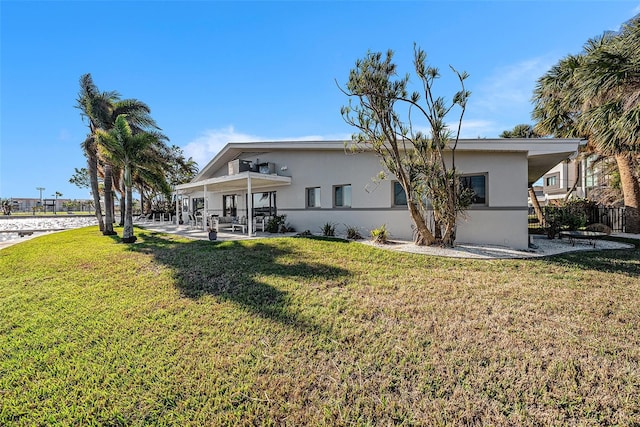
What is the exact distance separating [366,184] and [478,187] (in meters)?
4.21

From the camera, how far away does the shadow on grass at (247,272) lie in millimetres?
5566

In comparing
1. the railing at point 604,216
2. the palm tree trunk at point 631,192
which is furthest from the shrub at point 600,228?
the palm tree trunk at point 631,192

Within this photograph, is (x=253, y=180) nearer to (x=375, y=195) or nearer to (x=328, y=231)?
(x=328, y=231)

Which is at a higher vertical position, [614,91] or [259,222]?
[614,91]

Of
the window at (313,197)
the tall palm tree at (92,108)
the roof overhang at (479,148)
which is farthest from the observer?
the tall palm tree at (92,108)

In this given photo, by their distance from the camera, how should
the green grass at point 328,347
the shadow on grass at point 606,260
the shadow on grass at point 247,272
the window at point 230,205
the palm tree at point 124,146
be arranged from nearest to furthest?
the green grass at point 328,347
the shadow on grass at point 247,272
the shadow on grass at point 606,260
the palm tree at point 124,146
the window at point 230,205

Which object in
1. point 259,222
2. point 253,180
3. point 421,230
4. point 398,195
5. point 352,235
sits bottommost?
point 352,235

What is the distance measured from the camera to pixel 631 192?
50.8 ft

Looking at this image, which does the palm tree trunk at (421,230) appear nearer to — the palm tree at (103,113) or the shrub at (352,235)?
the shrub at (352,235)

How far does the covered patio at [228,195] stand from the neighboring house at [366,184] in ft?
0.32

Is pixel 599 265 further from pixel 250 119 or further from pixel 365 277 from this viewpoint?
pixel 250 119

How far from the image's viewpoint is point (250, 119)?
17.3 m

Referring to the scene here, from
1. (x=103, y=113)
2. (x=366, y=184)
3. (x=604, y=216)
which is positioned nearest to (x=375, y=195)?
(x=366, y=184)

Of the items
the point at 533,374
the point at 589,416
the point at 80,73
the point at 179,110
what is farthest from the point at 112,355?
the point at 80,73
